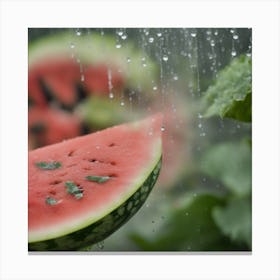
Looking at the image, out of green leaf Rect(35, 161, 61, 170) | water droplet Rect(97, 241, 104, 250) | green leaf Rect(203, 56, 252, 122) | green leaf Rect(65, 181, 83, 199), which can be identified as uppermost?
green leaf Rect(203, 56, 252, 122)

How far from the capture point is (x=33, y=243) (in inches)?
111

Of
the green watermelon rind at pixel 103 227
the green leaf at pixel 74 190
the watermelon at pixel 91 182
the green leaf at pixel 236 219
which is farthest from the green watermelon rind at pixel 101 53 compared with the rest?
the green leaf at pixel 236 219

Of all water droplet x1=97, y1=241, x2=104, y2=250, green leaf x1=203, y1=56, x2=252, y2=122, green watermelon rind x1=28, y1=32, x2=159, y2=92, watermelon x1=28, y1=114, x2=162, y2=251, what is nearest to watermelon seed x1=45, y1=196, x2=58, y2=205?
watermelon x1=28, y1=114, x2=162, y2=251

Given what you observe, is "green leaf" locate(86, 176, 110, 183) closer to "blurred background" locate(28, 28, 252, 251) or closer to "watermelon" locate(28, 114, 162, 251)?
"watermelon" locate(28, 114, 162, 251)

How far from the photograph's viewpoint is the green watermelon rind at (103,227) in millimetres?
2711

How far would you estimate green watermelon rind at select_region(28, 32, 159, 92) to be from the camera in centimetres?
287

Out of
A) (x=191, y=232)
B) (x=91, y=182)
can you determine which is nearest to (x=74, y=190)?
(x=91, y=182)

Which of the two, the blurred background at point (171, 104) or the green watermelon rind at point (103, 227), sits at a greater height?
the blurred background at point (171, 104)

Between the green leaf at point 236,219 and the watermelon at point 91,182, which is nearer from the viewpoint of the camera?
the watermelon at point 91,182

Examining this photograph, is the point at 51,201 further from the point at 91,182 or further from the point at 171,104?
the point at 171,104

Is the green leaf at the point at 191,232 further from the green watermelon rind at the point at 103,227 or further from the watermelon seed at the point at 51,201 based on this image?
the watermelon seed at the point at 51,201

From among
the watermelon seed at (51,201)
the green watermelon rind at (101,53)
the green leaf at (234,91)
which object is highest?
the green watermelon rind at (101,53)
